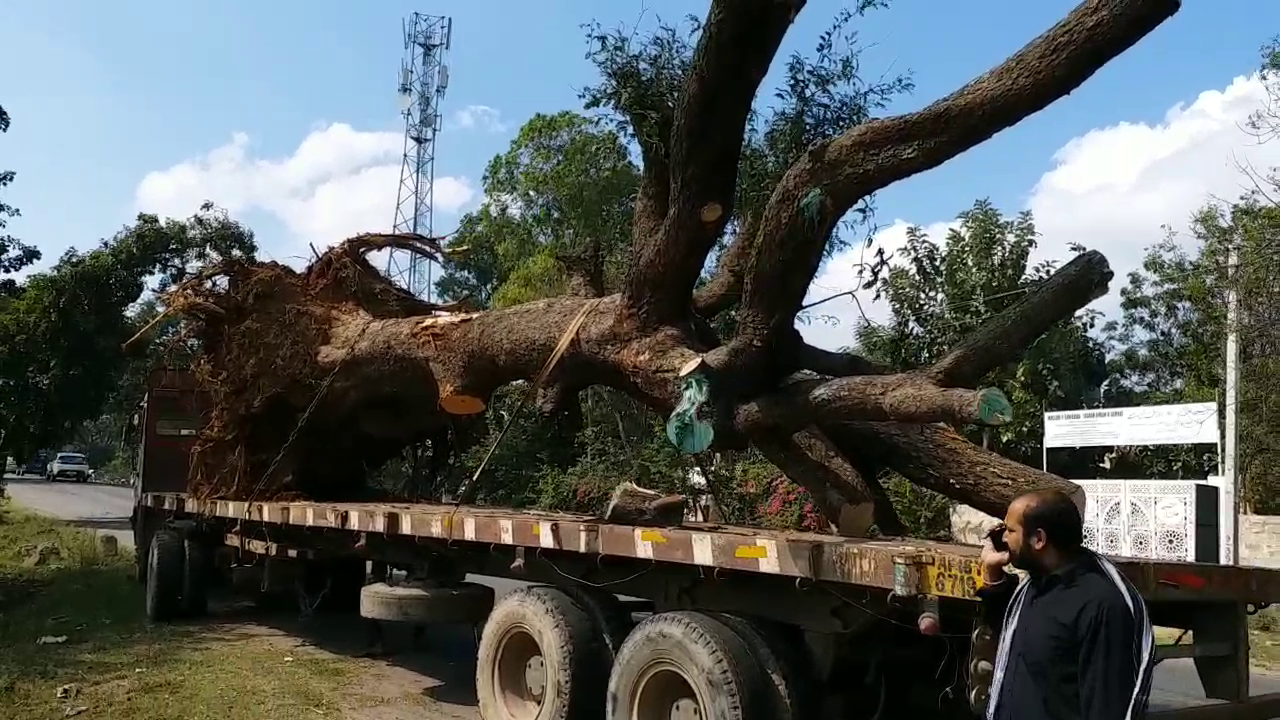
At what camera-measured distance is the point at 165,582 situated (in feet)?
35.4

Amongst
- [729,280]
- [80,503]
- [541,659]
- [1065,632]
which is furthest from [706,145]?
[80,503]

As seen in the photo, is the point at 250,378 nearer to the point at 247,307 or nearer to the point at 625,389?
the point at 247,307

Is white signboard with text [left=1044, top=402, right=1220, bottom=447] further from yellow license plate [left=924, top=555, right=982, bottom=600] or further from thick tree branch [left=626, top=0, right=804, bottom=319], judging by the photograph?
yellow license plate [left=924, top=555, right=982, bottom=600]

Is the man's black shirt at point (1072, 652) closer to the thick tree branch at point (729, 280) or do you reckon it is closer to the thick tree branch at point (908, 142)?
the thick tree branch at point (908, 142)

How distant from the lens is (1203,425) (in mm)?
13555

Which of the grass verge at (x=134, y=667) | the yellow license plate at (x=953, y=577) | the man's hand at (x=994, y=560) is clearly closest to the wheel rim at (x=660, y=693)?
the yellow license plate at (x=953, y=577)

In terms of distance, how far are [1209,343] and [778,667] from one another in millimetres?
20043

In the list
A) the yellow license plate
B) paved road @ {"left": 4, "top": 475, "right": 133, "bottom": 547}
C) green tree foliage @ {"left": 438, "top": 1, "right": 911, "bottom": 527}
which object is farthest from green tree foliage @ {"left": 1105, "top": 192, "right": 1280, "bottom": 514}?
paved road @ {"left": 4, "top": 475, "right": 133, "bottom": 547}

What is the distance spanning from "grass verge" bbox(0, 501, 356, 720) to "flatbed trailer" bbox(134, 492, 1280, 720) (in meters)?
1.04

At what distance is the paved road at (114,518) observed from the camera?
6978mm

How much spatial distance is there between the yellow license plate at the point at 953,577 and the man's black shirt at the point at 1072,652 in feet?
2.75

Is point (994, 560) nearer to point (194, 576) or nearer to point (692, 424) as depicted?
point (692, 424)

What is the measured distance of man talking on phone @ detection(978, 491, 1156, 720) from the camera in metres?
2.68

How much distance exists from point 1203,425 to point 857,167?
412 inches
